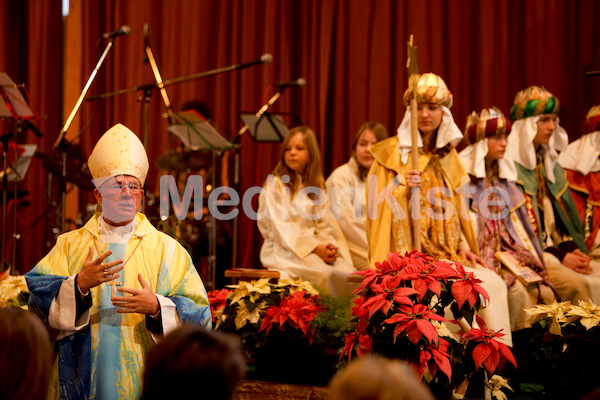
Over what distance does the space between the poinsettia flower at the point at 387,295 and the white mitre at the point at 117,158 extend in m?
1.14

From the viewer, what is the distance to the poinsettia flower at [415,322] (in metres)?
2.78

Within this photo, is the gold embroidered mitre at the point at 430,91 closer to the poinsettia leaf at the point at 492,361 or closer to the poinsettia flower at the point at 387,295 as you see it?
the poinsettia flower at the point at 387,295

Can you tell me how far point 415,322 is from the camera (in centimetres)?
280

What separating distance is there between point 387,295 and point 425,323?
0.77 feet

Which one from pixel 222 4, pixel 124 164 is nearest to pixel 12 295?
pixel 124 164

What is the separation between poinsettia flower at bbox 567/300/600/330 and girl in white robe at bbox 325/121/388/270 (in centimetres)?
212

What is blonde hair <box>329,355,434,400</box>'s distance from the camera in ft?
4.28

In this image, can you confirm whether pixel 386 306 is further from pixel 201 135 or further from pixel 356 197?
pixel 201 135

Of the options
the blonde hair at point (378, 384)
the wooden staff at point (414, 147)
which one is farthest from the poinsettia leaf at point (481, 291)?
the blonde hair at point (378, 384)

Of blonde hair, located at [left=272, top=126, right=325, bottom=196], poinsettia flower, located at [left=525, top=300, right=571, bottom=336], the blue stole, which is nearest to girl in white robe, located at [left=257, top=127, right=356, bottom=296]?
blonde hair, located at [left=272, top=126, right=325, bottom=196]

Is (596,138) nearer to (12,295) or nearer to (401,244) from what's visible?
(401,244)

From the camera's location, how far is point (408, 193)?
4.10 m

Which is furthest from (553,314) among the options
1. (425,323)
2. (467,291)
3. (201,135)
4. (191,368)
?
(201,135)

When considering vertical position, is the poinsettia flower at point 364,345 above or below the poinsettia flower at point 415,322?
below
